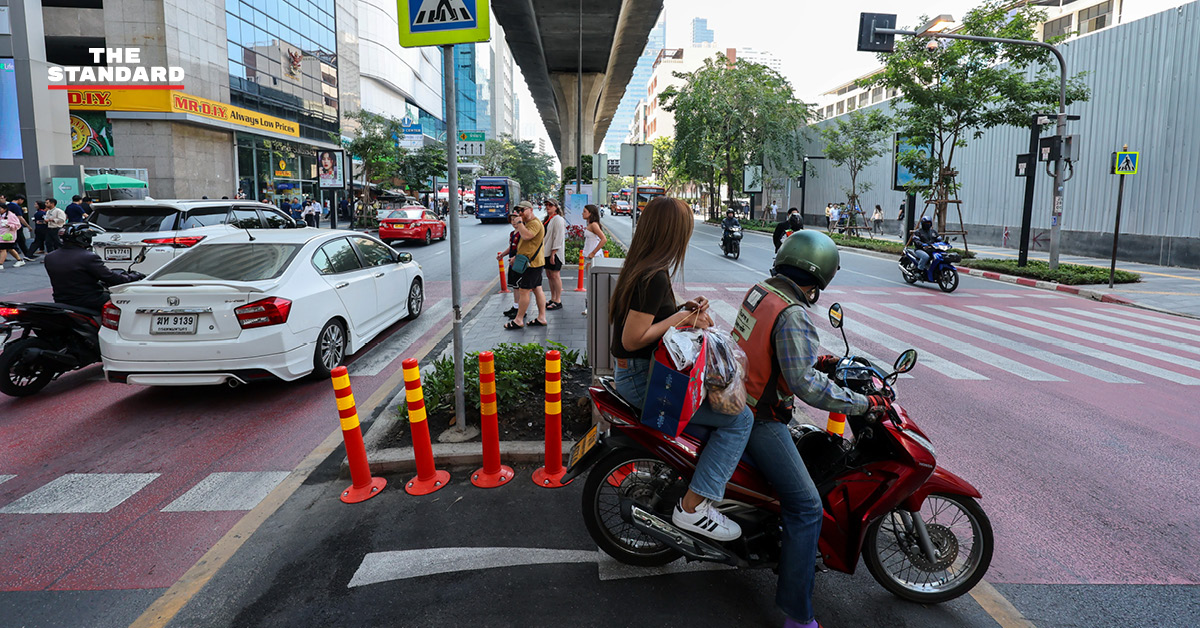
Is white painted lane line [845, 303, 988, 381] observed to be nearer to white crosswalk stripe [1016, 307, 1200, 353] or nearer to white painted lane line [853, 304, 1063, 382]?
white painted lane line [853, 304, 1063, 382]

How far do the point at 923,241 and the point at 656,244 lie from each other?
49.1ft

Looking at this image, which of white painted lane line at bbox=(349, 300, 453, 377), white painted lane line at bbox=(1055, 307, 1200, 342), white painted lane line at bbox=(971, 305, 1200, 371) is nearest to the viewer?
white painted lane line at bbox=(349, 300, 453, 377)

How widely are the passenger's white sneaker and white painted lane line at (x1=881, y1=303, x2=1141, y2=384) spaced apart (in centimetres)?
655

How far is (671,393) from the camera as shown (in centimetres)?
285

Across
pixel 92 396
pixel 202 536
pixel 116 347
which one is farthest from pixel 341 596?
pixel 92 396

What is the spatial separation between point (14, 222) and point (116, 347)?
622 inches

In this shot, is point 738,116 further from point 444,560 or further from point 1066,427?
point 444,560

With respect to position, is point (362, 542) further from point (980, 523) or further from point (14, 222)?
point (14, 222)

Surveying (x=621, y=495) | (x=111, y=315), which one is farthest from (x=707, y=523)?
(x=111, y=315)

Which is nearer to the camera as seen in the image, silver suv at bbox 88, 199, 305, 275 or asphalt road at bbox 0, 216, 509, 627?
asphalt road at bbox 0, 216, 509, 627

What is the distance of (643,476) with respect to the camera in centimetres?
336

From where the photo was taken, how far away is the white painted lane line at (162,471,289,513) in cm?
424

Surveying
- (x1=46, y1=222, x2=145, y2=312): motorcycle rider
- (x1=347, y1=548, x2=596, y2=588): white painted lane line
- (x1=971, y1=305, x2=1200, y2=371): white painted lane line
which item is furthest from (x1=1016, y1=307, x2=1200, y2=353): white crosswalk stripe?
(x1=46, y1=222, x2=145, y2=312): motorcycle rider

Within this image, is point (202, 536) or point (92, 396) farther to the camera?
point (92, 396)
